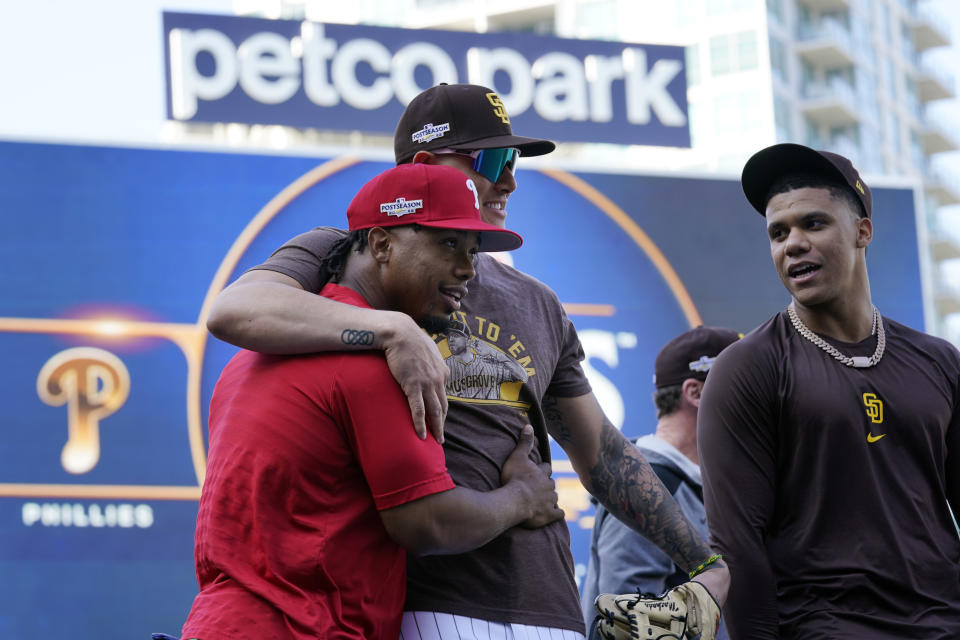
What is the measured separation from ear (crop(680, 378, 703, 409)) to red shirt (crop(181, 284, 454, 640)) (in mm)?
2361

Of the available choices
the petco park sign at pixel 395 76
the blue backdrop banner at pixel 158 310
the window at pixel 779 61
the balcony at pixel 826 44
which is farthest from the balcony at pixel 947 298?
the blue backdrop banner at pixel 158 310

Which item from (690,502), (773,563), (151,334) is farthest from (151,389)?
(773,563)

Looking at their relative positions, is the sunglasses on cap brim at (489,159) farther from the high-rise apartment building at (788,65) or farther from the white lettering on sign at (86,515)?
the high-rise apartment building at (788,65)

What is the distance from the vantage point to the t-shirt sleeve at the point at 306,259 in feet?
8.60

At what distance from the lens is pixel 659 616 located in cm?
268

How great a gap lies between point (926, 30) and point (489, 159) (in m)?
58.6

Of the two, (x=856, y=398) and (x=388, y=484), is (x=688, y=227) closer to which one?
(x=856, y=398)

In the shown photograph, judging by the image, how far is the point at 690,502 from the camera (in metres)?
4.23

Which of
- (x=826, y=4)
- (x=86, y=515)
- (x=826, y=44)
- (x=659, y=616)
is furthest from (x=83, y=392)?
(x=826, y=4)

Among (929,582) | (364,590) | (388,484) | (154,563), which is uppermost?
(388,484)

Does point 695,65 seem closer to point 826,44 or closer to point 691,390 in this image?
point 826,44

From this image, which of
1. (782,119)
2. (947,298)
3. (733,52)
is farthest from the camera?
(947,298)

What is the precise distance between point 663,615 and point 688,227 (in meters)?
12.0

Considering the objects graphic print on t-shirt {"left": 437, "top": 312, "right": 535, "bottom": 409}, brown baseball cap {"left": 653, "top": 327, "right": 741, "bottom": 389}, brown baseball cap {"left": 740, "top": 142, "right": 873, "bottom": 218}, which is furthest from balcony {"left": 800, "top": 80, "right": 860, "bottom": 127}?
graphic print on t-shirt {"left": 437, "top": 312, "right": 535, "bottom": 409}
